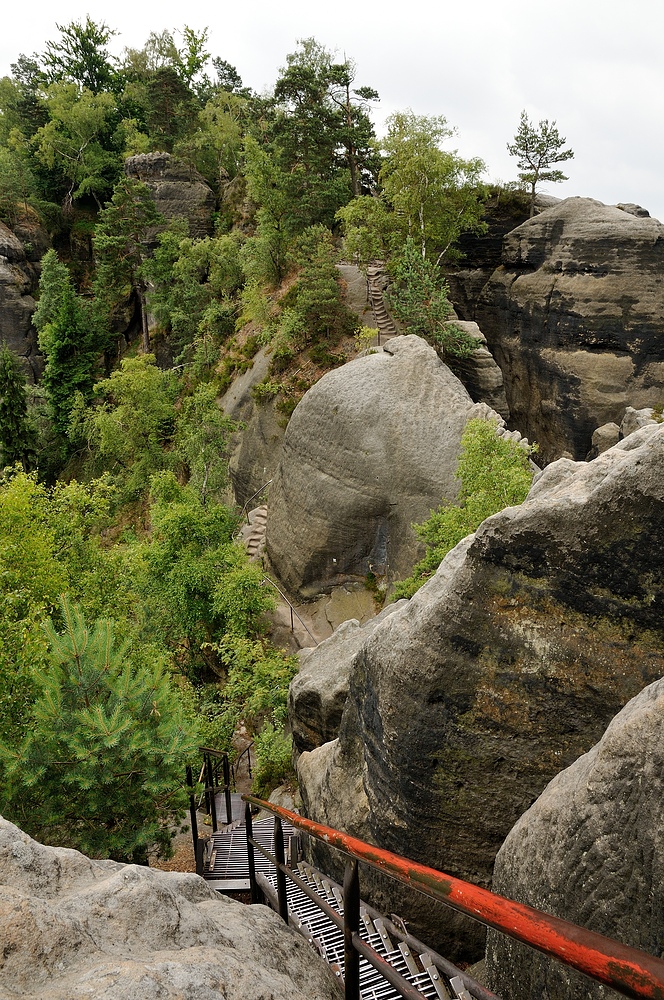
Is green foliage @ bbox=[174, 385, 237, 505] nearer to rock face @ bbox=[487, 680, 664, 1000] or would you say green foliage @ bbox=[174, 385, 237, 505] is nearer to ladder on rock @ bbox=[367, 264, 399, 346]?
ladder on rock @ bbox=[367, 264, 399, 346]

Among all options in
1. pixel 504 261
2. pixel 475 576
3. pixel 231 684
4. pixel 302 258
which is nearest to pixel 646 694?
pixel 475 576

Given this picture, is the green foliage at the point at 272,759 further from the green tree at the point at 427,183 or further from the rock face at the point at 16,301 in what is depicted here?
the rock face at the point at 16,301

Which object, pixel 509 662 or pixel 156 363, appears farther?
pixel 156 363

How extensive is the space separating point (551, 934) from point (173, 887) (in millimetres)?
3241

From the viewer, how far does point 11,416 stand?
34.1 m

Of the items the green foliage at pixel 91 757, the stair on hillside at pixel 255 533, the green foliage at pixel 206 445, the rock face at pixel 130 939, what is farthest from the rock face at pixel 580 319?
the rock face at pixel 130 939

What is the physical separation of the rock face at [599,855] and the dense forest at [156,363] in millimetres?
5372

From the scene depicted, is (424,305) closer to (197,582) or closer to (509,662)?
(197,582)

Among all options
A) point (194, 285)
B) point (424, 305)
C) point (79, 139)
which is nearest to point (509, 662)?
point (424, 305)

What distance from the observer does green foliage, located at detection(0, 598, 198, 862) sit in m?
8.34

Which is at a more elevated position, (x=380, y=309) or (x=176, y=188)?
(x=176, y=188)

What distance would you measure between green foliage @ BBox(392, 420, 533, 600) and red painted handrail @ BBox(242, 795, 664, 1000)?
43.8 ft

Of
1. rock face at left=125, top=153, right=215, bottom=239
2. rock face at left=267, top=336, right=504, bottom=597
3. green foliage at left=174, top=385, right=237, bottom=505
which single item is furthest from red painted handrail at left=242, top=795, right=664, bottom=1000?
rock face at left=125, top=153, right=215, bottom=239

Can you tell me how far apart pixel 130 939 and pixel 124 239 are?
41356 millimetres
